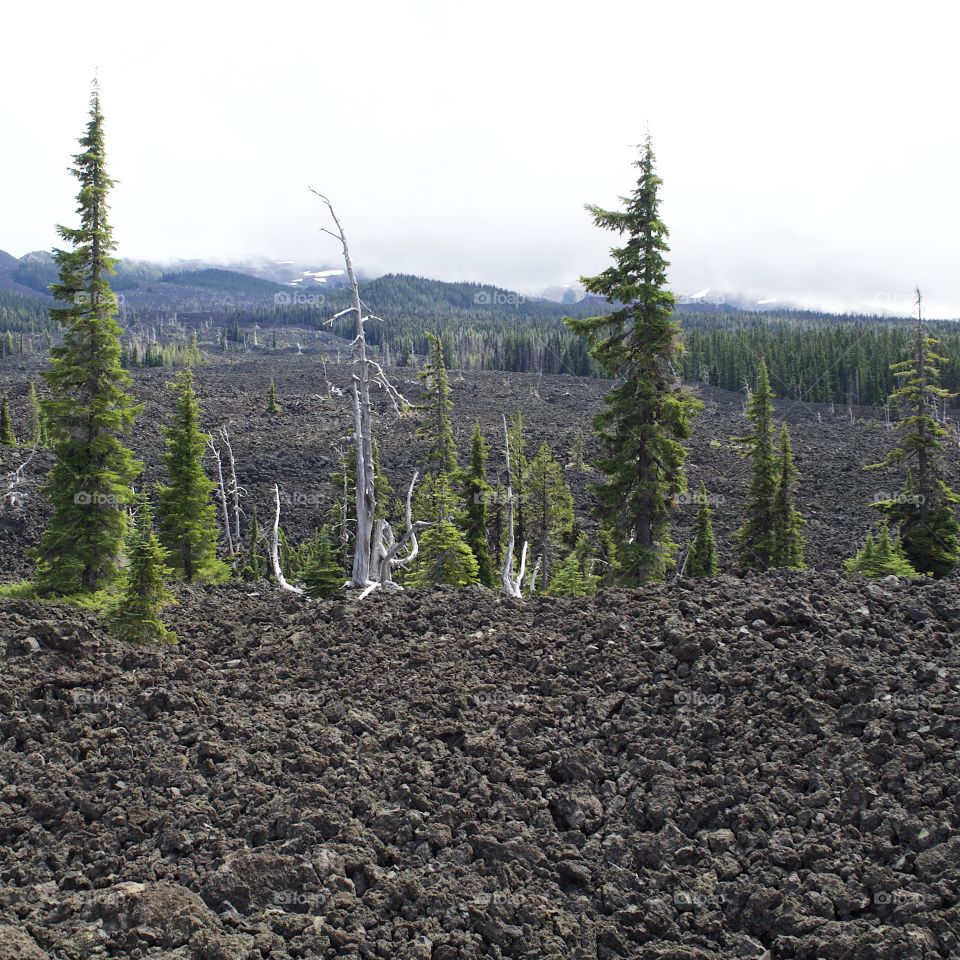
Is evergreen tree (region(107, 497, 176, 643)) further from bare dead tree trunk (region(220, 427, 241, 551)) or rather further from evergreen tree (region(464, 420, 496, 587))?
bare dead tree trunk (region(220, 427, 241, 551))

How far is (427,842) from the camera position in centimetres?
684

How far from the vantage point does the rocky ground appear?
152 feet

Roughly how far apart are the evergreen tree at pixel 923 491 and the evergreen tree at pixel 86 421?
2281cm

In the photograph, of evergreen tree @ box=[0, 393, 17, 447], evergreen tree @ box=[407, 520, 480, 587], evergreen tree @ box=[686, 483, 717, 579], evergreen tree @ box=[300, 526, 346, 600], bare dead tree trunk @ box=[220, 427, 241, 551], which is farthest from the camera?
Answer: evergreen tree @ box=[0, 393, 17, 447]

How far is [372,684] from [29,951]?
4.79 m

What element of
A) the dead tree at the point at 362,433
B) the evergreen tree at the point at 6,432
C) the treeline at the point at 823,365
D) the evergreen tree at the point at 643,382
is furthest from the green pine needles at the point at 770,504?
the treeline at the point at 823,365

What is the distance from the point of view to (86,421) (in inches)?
797

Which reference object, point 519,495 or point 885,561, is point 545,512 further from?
point 885,561

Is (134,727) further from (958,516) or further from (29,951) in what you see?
(958,516)

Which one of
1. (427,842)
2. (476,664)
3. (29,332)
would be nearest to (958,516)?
(476,664)

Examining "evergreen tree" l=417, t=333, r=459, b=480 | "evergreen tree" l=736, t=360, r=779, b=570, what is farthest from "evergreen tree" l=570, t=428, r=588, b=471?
"evergreen tree" l=736, t=360, r=779, b=570

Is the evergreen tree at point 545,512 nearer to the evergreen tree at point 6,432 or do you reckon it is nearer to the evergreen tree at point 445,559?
the evergreen tree at point 445,559

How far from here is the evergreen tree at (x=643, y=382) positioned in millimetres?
18969

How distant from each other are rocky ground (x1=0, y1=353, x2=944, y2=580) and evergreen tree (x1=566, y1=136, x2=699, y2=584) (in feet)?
40.4
